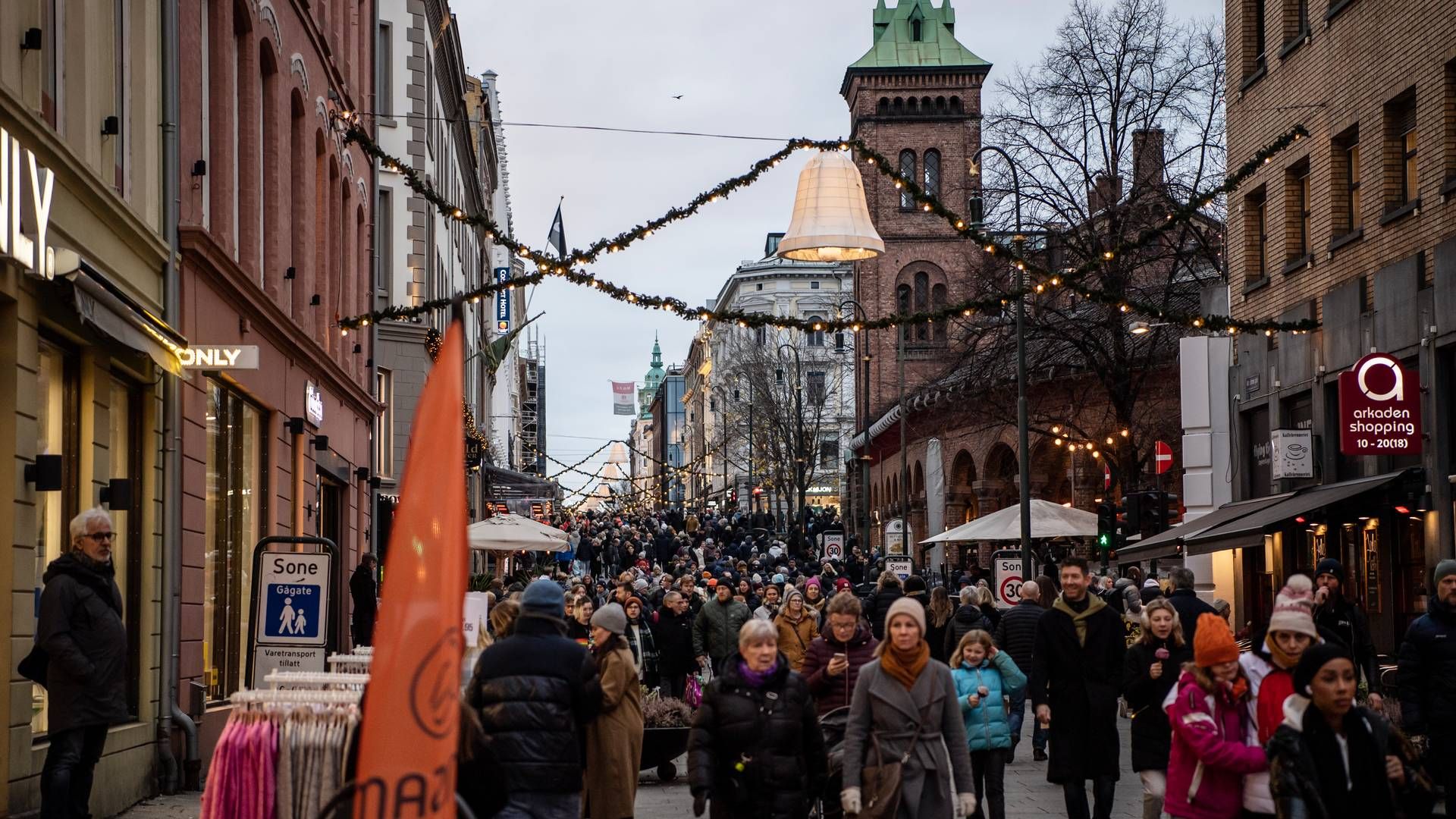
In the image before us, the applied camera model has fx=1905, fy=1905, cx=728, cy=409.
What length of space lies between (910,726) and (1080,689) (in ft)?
9.30

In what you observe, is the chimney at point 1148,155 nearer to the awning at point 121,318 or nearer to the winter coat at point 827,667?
the awning at point 121,318

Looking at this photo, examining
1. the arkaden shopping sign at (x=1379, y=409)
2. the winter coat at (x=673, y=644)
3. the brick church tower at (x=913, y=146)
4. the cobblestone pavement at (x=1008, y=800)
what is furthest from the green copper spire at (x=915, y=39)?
the cobblestone pavement at (x=1008, y=800)

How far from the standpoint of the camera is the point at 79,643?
34.8 ft


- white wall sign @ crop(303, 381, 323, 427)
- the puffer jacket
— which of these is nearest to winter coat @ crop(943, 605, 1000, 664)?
the puffer jacket

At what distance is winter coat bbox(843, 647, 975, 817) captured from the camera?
9594 millimetres

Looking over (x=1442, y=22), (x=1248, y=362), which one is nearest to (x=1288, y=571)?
(x=1248, y=362)

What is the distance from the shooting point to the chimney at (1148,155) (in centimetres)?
4175

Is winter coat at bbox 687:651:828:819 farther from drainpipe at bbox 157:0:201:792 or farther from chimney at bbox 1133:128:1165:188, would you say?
chimney at bbox 1133:128:1165:188

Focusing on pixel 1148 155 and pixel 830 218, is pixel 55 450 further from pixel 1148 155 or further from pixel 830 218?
pixel 1148 155

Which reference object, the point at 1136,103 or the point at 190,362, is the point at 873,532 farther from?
the point at 190,362

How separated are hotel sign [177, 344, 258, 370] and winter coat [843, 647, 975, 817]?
7.48 meters

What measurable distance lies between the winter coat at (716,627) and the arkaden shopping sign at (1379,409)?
23.2 ft

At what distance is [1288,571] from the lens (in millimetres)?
28531

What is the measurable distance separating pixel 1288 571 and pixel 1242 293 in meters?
4.71
